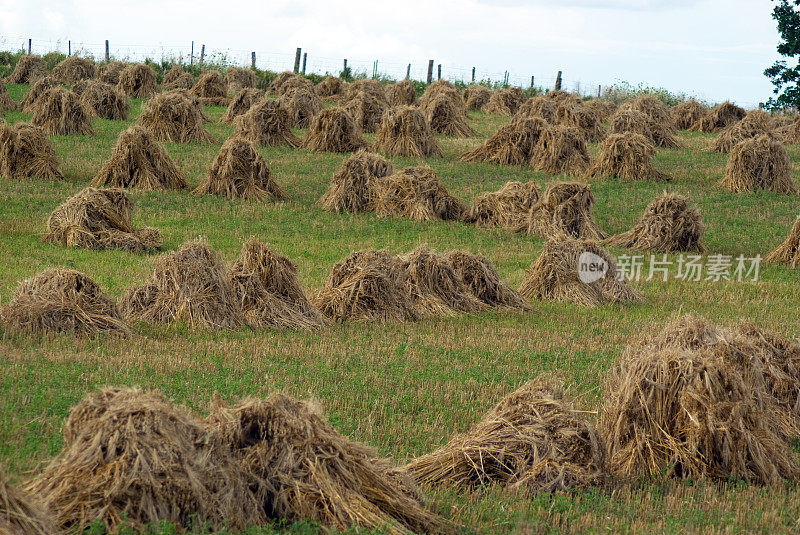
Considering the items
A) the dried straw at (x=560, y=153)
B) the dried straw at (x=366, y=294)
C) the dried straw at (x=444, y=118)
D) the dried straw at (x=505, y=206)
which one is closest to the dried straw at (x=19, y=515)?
the dried straw at (x=366, y=294)

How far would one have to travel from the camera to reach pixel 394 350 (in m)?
10.4

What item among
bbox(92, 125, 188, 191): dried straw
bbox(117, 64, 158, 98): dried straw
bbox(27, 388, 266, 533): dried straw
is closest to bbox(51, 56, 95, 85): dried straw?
bbox(117, 64, 158, 98): dried straw

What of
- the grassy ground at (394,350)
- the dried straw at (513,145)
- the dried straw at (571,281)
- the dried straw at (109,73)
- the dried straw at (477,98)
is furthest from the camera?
the dried straw at (477,98)

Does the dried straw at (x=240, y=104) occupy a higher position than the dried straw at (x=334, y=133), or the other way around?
the dried straw at (x=240, y=104)

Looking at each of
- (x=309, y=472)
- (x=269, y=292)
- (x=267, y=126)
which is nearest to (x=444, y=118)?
(x=267, y=126)

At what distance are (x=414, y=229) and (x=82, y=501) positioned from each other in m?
13.5

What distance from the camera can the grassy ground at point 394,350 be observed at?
21.6 ft

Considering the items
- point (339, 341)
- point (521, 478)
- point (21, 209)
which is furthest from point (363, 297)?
A: point (21, 209)

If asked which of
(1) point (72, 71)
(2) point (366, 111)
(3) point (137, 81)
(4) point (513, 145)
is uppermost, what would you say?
(1) point (72, 71)

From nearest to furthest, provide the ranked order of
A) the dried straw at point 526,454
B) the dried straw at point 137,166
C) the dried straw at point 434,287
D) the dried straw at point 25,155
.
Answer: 1. the dried straw at point 526,454
2. the dried straw at point 434,287
3. the dried straw at point 137,166
4. the dried straw at point 25,155

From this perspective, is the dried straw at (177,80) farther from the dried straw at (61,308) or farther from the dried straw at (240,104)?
the dried straw at (61,308)

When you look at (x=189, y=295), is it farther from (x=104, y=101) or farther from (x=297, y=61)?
(x=297, y=61)

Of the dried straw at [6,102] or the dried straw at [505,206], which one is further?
the dried straw at [6,102]

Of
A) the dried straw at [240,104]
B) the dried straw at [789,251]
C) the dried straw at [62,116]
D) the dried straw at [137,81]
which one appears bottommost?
the dried straw at [789,251]
